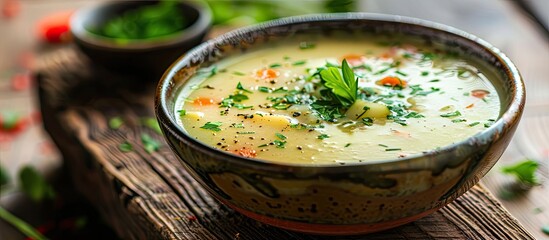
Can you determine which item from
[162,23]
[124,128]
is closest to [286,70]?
[124,128]

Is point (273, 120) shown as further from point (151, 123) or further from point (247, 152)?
point (151, 123)

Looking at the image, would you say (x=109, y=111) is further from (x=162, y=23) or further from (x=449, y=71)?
(x=449, y=71)

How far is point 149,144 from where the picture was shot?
5.69 ft

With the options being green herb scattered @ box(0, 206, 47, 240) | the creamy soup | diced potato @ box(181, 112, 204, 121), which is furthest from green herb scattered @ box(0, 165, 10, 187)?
diced potato @ box(181, 112, 204, 121)

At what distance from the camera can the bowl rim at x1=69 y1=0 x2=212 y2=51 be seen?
2033 mm

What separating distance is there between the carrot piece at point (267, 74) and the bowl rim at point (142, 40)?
20.9 inches

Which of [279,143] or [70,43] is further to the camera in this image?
[70,43]

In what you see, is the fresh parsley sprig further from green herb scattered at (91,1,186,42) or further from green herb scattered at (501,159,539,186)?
green herb scattered at (91,1,186,42)

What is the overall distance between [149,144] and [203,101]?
34 centimetres

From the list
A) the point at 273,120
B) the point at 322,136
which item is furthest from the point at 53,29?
the point at 322,136

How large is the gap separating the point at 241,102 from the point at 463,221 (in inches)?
19.0

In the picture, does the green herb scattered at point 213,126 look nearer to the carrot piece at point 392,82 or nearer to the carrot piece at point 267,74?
the carrot piece at point 267,74

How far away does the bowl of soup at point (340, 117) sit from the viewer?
3.54ft

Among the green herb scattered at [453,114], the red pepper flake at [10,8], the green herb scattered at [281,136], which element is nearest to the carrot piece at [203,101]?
the green herb scattered at [281,136]
